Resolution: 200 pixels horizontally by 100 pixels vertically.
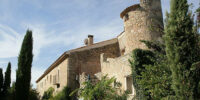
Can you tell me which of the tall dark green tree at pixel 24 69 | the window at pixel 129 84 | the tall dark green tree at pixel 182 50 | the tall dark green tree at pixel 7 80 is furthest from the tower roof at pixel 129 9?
the tall dark green tree at pixel 7 80

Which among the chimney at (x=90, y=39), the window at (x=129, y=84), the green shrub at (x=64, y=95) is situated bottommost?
the green shrub at (x=64, y=95)

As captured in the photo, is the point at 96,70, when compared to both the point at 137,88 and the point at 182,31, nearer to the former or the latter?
the point at 137,88

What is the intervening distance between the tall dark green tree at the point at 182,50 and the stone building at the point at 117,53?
5.48 m

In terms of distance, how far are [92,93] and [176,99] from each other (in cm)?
458

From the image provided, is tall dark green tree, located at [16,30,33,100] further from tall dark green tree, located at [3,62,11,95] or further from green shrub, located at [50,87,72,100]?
tall dark green tree, located at [3,62,11,95]

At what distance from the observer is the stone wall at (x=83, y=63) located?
725 inches

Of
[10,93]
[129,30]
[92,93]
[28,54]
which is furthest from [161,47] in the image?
[10,93]

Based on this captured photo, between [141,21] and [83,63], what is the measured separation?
658 cm

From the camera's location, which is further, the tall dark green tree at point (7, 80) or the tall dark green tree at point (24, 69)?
the tall dark green tree at point (7, 80)

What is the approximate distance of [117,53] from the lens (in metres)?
20.0

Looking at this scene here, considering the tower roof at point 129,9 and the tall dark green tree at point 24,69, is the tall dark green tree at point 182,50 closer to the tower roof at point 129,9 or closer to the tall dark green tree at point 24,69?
the tower roof at point 129,9

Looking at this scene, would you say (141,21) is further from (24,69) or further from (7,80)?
(7,80)

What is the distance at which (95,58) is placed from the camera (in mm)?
19281

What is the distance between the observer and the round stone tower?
16.0 meters
